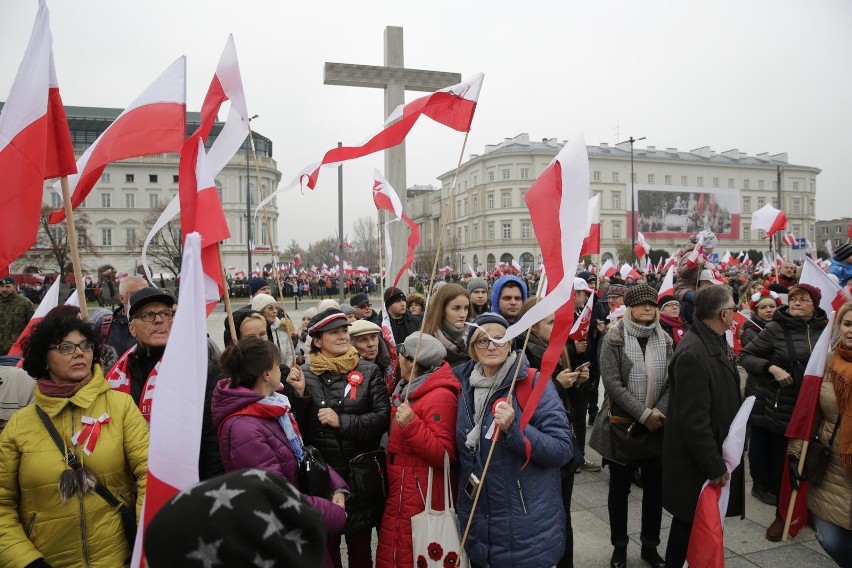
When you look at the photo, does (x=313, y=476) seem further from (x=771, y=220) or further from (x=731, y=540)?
(x=771, y=220)

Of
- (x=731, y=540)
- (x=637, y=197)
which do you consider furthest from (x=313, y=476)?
(x=637, y=197)

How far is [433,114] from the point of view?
386 centimetres

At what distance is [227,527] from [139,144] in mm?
3153

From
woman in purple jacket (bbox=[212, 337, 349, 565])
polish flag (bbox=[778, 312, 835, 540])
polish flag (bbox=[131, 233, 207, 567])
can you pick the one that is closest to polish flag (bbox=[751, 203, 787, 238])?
polish flag (bbox=[778, 312, 835, 540])

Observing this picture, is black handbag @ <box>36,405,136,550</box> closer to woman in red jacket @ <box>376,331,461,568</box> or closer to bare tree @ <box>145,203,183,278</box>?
woman in red jacket @ <box>376,331,461,568</box>

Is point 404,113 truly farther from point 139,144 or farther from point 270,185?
point 270,185

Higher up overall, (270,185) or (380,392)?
(270,185)

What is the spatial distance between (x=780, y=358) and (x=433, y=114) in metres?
3.55

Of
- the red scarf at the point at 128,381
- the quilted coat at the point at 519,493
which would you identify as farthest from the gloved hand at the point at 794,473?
the red scarf at the point at 128,381

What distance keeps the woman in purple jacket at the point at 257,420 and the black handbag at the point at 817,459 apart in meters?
2.84

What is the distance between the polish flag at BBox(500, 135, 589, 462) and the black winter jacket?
289 centimetres

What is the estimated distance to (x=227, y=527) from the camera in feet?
3.58

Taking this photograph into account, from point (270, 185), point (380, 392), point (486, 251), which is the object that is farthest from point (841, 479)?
point (486, 251)

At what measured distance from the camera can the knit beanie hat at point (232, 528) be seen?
3.55 ft
